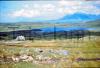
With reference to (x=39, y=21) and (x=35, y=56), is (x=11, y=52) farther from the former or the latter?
(x=39, y=21)

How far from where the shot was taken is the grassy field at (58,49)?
2.36 m

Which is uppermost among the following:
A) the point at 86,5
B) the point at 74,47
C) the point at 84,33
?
the point at 86,5

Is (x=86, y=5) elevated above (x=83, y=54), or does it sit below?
above

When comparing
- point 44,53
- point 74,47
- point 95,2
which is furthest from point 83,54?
point 95,2

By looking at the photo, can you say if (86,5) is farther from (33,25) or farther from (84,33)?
(33,25)

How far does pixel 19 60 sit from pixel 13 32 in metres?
0.37

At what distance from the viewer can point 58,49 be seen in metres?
2.39

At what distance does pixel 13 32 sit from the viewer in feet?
7.88

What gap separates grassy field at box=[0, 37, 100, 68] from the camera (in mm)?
2363

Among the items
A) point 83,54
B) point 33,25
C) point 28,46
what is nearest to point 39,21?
point 33,25

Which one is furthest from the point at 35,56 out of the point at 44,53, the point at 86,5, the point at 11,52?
the point at 86,5

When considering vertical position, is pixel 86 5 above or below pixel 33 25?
above

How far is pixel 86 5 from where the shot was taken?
2.42 metres

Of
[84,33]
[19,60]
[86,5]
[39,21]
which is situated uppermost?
[86,5]
